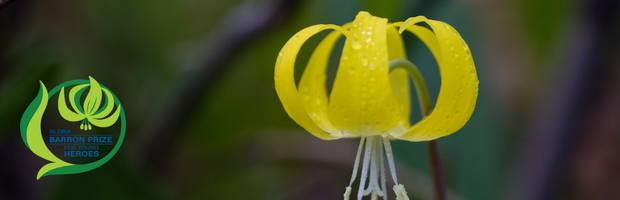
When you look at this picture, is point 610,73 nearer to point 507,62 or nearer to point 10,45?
point 507,62

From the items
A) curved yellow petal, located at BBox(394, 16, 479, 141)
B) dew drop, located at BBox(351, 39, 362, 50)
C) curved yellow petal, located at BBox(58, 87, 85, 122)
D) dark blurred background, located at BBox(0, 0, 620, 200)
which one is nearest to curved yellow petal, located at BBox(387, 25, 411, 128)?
curved yellow petal, located at BBox(394, 16, 479, 141)

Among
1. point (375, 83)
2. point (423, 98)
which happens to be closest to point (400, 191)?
point (423, 98)

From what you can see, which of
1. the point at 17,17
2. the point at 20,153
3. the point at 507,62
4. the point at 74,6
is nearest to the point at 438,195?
the point at 507,62

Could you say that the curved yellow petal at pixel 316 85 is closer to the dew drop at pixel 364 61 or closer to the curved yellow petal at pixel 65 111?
the dew drop at pixel 364 61

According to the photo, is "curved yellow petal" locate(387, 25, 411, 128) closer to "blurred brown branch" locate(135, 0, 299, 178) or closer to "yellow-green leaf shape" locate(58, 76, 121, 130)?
"blurred brown branch" locate(135, 0, 299, 178)

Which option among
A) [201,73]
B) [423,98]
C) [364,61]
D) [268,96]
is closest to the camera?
[364,61]

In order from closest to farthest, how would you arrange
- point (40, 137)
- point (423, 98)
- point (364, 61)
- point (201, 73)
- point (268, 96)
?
point (364, 61) → point (423, 98) → point (40, 137) → point (201, 73) → point (268, 96)

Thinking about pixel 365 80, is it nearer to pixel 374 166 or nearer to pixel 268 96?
pixel 374 166

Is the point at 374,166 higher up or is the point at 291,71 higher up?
the point at 291,71
